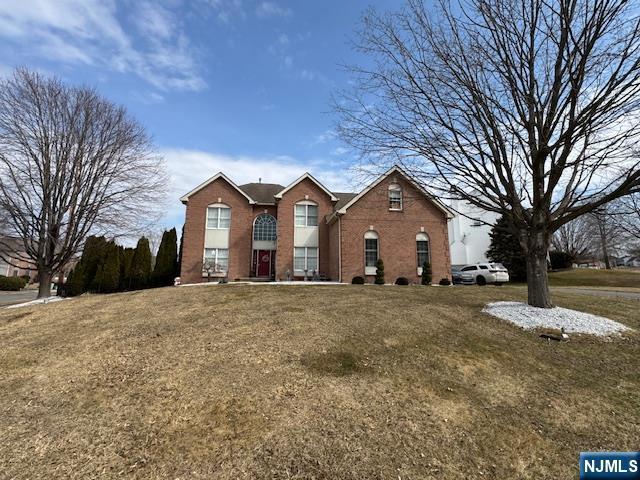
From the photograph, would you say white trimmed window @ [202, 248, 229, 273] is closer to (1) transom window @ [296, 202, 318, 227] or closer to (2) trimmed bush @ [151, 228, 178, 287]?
(2) trimmed bush @ [151, 228, 178, 287]

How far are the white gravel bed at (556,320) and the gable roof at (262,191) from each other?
18.1 meters

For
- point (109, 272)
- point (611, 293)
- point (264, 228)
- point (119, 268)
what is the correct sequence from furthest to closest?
point (264, 228)
point (119, 268)
point (109, 272)
point (611, 293)

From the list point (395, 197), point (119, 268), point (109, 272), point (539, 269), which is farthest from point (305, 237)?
point (539, 269)

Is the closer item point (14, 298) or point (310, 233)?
point (310, 233)

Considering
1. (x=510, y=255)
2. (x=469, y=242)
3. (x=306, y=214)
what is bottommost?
(x=510, y=255)

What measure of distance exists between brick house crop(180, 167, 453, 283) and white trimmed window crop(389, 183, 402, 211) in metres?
0.07

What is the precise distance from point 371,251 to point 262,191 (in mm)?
10212

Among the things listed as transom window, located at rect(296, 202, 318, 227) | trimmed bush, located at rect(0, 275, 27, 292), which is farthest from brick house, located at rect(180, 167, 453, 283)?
trimmed bush, located at rect(0, 275, 27, 292)

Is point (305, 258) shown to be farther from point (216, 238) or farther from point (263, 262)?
point (216, 238)

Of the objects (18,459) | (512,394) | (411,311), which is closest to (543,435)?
(512,394)

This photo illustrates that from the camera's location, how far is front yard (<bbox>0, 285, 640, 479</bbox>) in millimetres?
3441

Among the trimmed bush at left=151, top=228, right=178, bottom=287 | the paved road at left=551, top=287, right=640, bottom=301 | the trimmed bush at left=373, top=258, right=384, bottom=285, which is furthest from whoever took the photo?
the trimmed bush at left=151, top=228, right=178, bottom=287

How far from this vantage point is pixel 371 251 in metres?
21.6

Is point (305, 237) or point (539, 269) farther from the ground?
point (305, 237)
